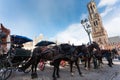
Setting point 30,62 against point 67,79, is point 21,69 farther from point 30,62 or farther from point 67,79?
point 67,79

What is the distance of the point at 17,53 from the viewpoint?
989 centimetres

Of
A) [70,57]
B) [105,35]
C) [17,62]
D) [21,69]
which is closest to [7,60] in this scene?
[17,62]

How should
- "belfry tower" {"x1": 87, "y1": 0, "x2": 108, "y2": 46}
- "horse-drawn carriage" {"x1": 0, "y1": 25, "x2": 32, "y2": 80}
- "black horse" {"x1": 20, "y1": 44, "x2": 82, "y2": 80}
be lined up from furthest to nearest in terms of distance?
"belfry tower" {"x1": 87, "y1": 0, "x2": 108, "y2": 46} → "black horse" {"x1": 20, "y1": 44, "x2": 82, "y2": 80} → "horse-drawn carriage" {"x1": 0, "y1": 25, "x2": 32, "y2": 80}

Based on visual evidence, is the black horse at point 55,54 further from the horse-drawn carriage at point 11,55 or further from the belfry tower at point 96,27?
the belfry tower at point 96,27

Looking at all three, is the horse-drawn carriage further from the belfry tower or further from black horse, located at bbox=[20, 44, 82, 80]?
the belfry tower

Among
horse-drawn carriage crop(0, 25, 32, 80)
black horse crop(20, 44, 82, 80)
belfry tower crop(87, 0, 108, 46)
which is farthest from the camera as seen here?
belfry tower crop(87, 0, 108, 46)

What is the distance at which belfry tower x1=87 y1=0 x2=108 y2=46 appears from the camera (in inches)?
3654

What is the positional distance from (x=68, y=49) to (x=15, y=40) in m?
3.73

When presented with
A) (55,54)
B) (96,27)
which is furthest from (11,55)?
(96,27)

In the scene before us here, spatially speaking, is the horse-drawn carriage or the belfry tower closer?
the horse-drawn carriage

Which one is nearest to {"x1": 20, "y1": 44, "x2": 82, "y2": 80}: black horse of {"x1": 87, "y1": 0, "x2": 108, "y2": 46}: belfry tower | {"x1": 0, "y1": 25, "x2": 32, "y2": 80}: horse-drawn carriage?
{"x1": 0, "y1": 25, "x2": 32, "y2": 80}: horse-drawn carriage

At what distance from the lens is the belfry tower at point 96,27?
9281 centimetres

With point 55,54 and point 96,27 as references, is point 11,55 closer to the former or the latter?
point 55,54

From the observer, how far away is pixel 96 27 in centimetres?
9688
